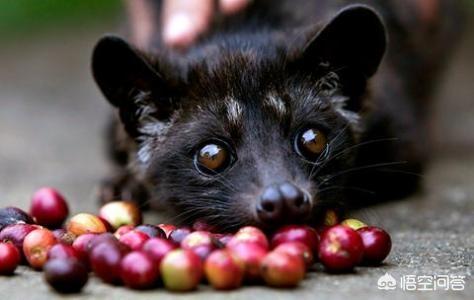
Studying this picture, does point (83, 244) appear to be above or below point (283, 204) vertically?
below

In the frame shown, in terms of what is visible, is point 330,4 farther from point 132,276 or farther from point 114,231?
point 132,276

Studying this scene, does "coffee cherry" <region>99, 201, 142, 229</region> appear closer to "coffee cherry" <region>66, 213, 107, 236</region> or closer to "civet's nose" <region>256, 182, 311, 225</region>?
"coffee cherry" <region>66, 213, 107, 236</region>

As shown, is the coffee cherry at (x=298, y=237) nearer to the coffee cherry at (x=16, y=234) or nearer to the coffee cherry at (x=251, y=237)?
the coffee cherry at (x=251, y=237)

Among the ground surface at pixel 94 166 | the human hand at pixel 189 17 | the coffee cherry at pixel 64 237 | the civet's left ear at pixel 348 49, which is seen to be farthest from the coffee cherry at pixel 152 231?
the human hand at pixel 189 17

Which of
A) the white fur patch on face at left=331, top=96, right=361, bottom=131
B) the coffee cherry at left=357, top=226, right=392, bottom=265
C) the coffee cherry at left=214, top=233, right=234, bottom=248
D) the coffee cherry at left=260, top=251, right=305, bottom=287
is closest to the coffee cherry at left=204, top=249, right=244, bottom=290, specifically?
the coffee cherry at left=260, top=251, right=305, bottom=287

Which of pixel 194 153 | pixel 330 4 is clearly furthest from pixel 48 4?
pixel 194 153

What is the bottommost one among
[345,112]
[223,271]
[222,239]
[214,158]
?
[223,271]

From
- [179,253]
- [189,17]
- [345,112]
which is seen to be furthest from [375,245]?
[189,17]

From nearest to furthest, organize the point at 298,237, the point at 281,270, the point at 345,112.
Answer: the point at 281,270, the point at 298,237, the point at 345,112

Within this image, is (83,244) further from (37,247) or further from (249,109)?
(249,109)
